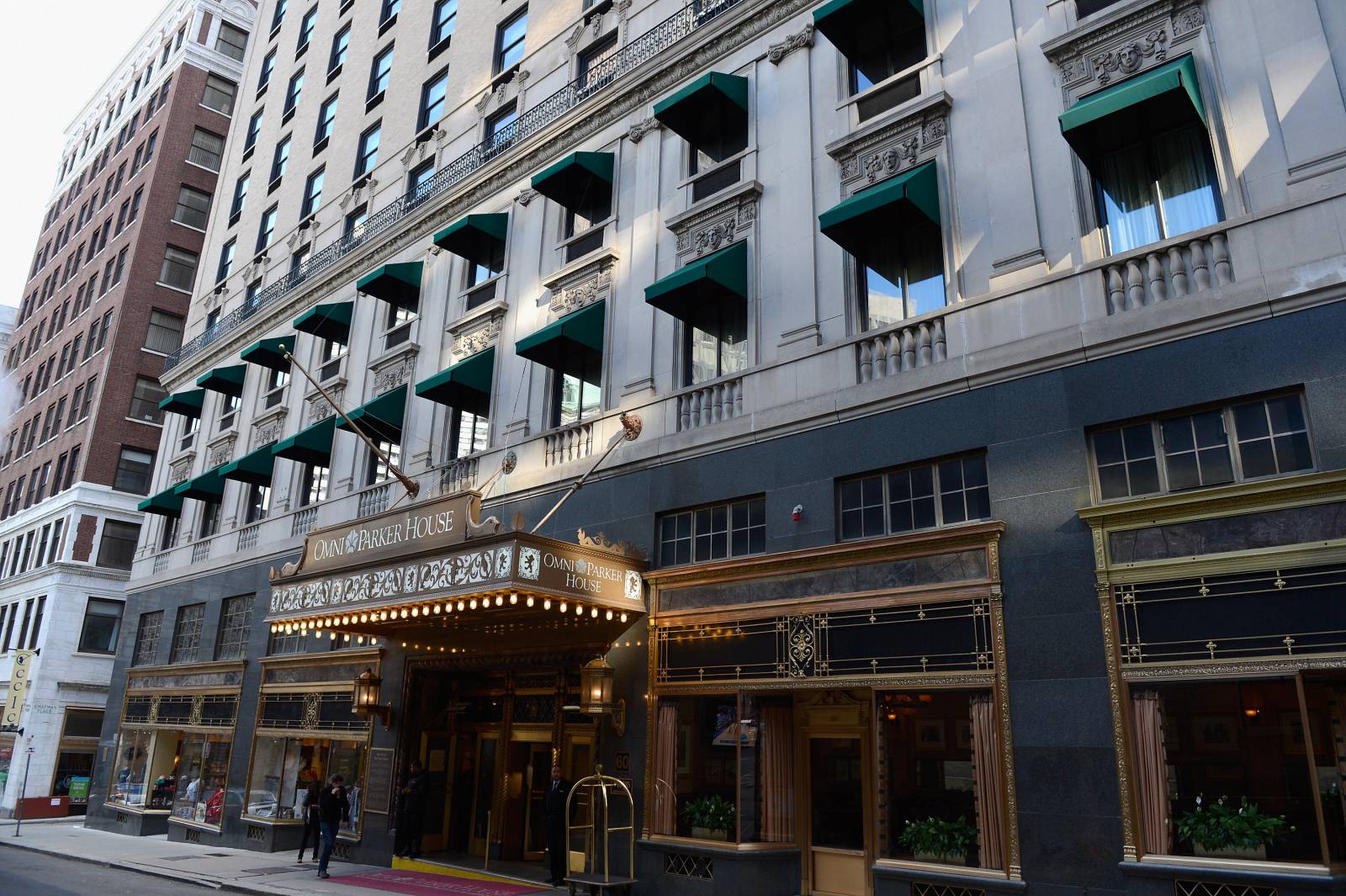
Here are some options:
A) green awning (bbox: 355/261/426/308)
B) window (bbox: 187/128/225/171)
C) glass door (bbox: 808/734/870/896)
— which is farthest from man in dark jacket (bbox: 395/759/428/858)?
window (bbox: 187/128/225/171)

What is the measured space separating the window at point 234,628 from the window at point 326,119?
16024mm

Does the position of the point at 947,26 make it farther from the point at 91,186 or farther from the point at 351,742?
the point at 91,186

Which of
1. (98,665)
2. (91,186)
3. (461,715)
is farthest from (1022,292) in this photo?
(91,186)

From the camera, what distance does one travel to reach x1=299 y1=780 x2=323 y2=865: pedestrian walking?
19.9 metres

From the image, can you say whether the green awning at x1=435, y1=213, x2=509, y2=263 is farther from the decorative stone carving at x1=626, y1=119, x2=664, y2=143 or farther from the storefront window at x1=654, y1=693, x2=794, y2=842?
the storefront window at x1=654, y1=693, x2=794, y2=842

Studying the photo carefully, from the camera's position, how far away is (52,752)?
38.3 m

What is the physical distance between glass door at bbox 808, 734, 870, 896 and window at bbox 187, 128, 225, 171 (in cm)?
4686

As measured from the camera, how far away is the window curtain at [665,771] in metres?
14.4

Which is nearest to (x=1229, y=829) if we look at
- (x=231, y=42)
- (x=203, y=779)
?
(x=203, y=779)

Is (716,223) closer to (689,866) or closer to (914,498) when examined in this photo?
(914,498)

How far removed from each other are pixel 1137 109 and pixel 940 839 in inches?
363

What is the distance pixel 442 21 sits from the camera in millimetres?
28719

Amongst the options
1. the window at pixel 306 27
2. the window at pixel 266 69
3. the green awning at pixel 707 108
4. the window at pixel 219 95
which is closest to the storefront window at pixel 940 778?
the green awning at pixel 707 108

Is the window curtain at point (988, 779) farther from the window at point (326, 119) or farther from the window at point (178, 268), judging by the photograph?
the window at point (178, 268)
